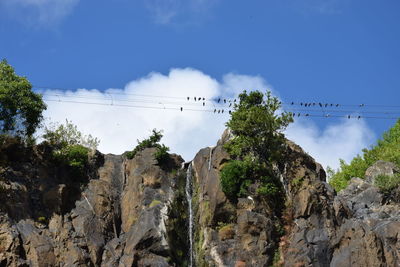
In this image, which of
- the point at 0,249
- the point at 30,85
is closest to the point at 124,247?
the point at 0,249

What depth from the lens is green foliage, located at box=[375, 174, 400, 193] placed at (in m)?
41.9

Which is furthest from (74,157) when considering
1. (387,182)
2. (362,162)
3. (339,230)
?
(362,162)

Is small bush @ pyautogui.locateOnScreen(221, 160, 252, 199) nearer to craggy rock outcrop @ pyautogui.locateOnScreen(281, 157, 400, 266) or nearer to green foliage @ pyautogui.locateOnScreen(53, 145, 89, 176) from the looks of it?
craggy rock outcrop @ pyautogui.locateOnScreen(281, 157, 400, 266)

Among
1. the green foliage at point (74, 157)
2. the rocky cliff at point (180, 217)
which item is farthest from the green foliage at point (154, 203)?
the green foliage at point (74, 157)

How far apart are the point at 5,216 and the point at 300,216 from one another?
73.9 ft

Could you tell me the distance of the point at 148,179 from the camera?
44.2 meters

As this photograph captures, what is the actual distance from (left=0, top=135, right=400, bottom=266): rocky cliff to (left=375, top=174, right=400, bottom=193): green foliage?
56 centimetres

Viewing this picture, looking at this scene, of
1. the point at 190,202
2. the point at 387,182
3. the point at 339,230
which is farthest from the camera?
the point at 190,202

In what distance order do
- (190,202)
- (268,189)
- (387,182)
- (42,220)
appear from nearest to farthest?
(42,220) < (268,189) < (387,182) < (190,202)

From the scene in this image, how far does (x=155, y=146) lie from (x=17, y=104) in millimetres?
12771

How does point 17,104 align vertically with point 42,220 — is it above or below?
above

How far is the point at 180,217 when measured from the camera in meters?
42.2

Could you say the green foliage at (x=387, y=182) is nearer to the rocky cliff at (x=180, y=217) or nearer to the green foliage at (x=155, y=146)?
the rocky cliff at (x=180, y=217)

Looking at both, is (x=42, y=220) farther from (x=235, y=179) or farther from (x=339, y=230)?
(x=339, y=230)
